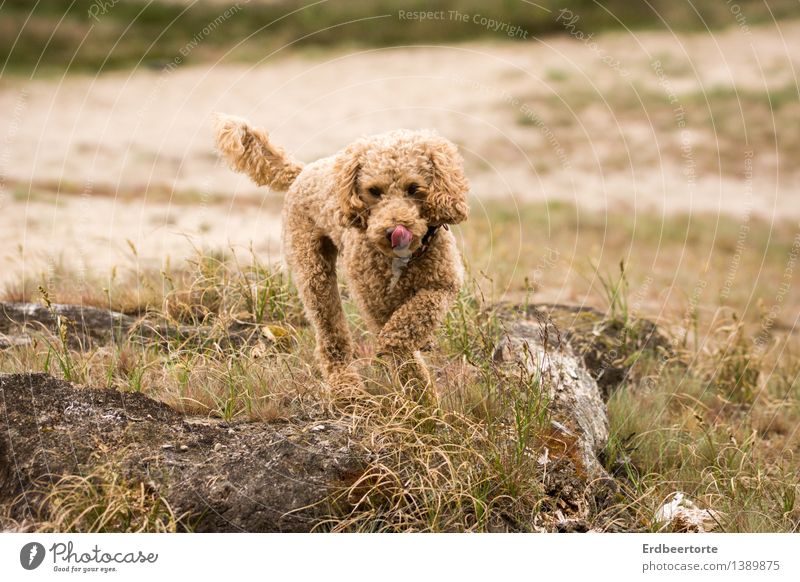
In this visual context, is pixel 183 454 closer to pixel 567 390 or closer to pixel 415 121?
pixel 567 390

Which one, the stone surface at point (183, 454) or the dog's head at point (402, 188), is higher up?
the dog's head at point (402, 188)

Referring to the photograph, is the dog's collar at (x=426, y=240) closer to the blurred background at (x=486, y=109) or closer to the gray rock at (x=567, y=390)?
the gray rock at (x=567, y=390)

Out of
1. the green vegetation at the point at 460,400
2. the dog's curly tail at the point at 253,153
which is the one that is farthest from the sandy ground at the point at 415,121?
the dog's curly tail at the point at 253,153

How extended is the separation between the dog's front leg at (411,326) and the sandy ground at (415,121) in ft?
21.7

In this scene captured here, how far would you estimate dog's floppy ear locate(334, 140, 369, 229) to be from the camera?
4.38m

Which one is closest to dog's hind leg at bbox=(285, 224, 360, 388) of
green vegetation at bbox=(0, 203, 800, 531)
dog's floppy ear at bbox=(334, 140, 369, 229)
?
green vegetation at bbox=(0, 203, 800, 531)

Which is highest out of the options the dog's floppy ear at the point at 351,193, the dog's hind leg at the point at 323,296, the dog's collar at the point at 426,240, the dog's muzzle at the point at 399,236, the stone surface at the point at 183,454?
the dog's floppy ear at the point at 351,193

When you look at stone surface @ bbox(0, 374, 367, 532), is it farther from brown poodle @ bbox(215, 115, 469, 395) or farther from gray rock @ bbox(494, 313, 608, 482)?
gray rock @ bbox(494, 313, 608, 482)

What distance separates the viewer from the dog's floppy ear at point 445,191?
4.30 m

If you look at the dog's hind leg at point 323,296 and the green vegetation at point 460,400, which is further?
the dog's hind leg at point 323,296

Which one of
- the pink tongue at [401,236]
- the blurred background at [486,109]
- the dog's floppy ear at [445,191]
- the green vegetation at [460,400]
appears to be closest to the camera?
the pink tongue at [401,236]
